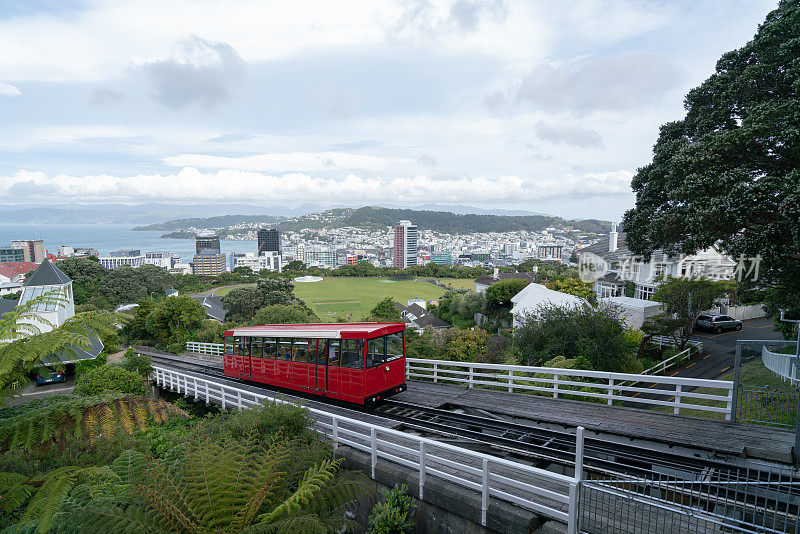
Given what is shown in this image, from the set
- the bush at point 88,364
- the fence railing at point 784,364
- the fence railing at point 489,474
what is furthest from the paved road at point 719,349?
the bush at point 88,364

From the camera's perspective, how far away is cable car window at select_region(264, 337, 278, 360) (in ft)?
42.6

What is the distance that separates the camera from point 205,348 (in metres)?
28.3

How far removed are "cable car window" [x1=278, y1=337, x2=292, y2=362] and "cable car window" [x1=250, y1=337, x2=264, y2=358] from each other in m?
1.21

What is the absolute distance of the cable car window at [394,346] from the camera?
1100 centimetres

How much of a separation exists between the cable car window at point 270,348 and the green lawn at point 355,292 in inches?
2337

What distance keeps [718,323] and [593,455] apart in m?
27.0

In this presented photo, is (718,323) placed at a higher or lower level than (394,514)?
lower

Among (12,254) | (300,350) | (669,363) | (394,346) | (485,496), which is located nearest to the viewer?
(485,496)

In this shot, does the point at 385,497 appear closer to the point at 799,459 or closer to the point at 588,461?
the point at 588,461

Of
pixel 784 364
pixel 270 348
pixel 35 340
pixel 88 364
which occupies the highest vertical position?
pixel 35 340

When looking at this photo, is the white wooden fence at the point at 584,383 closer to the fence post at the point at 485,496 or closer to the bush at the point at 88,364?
the fence post at the point at 485,496

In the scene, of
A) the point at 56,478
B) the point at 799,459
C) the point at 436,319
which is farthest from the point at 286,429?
the point at 436,319

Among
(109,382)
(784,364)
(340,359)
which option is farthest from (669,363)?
(109,382)

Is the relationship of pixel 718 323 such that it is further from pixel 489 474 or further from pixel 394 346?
pixel 489 474
